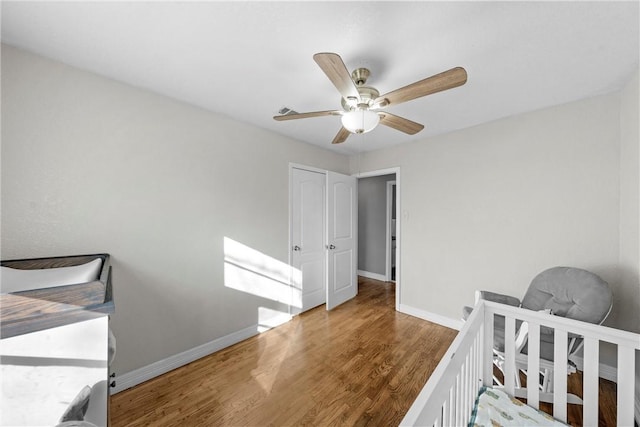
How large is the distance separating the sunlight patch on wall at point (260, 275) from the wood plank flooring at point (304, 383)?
A: 0.41 m

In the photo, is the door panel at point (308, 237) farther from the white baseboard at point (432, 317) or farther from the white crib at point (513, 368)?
the white crib at point (513, 368)

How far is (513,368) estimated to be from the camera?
1.34 meters

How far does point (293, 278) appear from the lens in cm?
299

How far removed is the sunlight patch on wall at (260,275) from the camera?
7.84 feet

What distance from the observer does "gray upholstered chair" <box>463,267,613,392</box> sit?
1521mm

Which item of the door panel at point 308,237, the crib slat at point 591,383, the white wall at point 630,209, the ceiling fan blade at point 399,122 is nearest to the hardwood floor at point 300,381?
the door panel at point 308,237

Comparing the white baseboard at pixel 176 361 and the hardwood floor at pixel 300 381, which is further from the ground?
the white baseboard at pixel 176 361

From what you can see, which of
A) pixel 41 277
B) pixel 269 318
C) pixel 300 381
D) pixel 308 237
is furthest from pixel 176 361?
pixel 308 237

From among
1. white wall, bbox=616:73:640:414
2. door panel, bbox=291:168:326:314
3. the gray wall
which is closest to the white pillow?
door panel, bbox=291:168:326:314

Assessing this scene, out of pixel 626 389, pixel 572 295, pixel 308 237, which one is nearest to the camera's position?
pixel 626 389

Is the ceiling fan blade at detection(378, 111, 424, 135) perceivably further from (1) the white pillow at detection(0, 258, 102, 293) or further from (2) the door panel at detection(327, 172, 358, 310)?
(1) the white pillow at detection(0, 258, 102, 293)

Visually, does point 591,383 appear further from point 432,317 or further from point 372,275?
point 372,275

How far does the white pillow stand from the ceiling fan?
1527 millimetres

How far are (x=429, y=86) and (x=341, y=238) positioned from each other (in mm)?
2522
